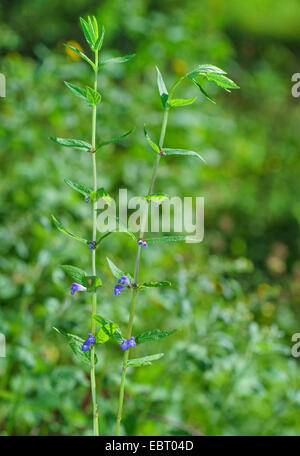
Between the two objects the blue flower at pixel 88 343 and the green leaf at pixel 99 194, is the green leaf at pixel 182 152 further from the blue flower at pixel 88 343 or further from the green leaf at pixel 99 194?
the blue flower at pixel 88 343

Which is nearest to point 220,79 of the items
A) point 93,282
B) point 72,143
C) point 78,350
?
point 72,143

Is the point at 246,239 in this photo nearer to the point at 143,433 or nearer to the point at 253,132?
the point at 253,132

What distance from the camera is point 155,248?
1.87 meters

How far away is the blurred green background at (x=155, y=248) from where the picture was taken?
1.20 metres

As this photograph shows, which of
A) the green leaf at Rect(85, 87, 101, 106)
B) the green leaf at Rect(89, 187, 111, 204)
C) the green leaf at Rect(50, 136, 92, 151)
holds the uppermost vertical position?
the green leaf at Rect(85, 87, 101, 106)

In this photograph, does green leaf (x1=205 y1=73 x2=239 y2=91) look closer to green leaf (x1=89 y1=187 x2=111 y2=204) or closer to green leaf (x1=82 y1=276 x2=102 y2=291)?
green leaf (x1=89 y1=187 x2=111 y2=204)

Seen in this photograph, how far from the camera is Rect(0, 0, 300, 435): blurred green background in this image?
3.93ft

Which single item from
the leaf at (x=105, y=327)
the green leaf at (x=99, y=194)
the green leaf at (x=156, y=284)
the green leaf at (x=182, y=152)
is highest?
the green leaf at (x=182, y=152)

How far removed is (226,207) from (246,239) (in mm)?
242

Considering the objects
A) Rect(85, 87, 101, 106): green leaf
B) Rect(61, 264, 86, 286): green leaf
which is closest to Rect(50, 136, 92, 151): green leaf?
Rect(85, 87, 101, 106): green leaf

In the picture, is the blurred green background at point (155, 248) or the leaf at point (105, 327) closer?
the leaf at point (105, 327)

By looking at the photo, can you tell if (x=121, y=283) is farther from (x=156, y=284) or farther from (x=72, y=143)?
(x=72, y=143)

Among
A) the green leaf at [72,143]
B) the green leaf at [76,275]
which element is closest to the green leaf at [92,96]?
the green leaf at [72,143]

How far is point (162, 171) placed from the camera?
2148mm
